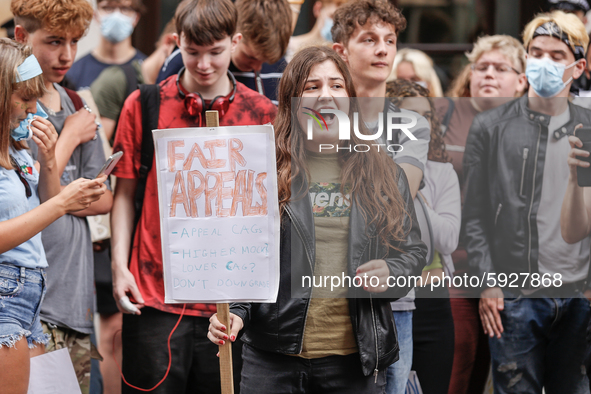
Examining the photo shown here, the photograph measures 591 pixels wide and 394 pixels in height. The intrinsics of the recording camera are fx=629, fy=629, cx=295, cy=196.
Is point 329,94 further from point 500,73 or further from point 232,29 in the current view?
point 500,73

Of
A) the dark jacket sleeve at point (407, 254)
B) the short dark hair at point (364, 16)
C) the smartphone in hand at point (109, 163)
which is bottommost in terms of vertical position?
the dark jacket sleeve at point (407, 254)

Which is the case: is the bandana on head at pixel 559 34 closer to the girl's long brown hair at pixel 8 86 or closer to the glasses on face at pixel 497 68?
the glasses on face at pixel 497 68

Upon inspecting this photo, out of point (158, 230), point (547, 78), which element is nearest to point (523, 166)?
point (547, 78)

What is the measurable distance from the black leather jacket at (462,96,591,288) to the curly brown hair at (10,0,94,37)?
78.8 inches

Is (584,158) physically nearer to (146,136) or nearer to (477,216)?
(477,216)

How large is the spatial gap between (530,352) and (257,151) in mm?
1805

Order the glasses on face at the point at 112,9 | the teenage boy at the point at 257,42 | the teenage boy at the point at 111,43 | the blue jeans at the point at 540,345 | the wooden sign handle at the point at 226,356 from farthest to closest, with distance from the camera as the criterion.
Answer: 1. the glasses on face at the point at 112,9
2. the teenage boy at the point at 111,43
3. the teenage boy at the point at 257,42
4. the blue jeans at the point at 540,345
5. the wooden sign handle at the point at 226,356

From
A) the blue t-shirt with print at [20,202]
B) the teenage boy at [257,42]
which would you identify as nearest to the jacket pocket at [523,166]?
the teenage boy at [257,42]

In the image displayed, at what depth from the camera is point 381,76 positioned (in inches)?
126

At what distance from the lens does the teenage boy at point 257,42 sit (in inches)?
143

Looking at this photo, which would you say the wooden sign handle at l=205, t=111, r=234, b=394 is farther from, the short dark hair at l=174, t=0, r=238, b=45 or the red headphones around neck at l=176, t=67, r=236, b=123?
the short dark hair at l=174, t=0, r=238, b=45

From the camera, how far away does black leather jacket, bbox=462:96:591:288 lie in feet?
9.66

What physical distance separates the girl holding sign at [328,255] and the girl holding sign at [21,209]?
2.47ft

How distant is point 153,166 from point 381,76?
1.23 metres
